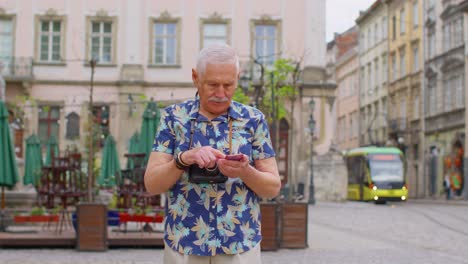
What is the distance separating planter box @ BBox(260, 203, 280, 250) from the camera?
13672mm

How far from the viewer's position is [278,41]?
3997 cm

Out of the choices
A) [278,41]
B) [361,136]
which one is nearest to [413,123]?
[361,136]

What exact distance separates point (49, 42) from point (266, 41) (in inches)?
387

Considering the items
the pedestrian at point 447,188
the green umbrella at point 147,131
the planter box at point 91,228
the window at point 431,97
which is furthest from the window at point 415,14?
the planter box at point 91,228

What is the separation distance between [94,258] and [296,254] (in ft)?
10.2

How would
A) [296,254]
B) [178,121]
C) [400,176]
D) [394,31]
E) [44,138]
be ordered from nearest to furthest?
[178,121] → [296,254] → [44,138] → [400,176] → [394,31]

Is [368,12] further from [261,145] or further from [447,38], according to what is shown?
[261,145]

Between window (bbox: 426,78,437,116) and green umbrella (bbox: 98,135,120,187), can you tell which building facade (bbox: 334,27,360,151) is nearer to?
window (bbox: 426,78,437,116)

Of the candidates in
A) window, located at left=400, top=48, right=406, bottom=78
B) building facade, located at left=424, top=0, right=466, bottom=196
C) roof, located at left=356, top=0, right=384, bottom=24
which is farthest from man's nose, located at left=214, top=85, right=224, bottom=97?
roof, located at left=356, top=0, right=384, bottom=24

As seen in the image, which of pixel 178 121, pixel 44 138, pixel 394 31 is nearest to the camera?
pixel 178 121

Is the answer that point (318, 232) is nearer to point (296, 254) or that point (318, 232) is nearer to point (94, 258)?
point (296, 254)

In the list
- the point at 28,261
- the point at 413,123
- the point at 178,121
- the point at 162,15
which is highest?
the point at 162,15

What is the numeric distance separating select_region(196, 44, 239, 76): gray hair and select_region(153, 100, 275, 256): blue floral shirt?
21cm

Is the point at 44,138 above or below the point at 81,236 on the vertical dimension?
above
